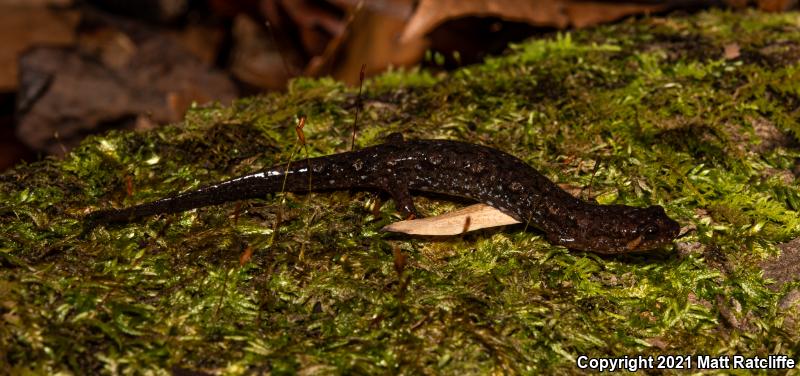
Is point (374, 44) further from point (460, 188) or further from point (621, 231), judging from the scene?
point (621, 231)

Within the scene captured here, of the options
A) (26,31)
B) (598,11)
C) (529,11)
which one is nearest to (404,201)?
(529,11)

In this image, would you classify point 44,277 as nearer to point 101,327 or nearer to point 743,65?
point 101,327

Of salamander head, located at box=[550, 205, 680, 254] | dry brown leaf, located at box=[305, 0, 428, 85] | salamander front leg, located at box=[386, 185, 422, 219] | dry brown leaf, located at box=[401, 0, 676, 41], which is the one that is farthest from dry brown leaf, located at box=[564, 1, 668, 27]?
salamander front leg, located at box=[386, 185, 422, 219]

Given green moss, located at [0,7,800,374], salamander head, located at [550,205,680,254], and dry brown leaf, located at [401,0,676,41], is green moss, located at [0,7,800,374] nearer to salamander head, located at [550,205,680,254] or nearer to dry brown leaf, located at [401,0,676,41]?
salamander head, located at [550,205,680,254]

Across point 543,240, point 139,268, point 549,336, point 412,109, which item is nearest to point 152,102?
point 412,109

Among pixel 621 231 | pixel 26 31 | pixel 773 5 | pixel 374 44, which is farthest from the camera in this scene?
pixel 26 31

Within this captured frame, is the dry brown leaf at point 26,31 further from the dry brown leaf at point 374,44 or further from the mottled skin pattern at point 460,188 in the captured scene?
the mottled skin pattern at point 460,188

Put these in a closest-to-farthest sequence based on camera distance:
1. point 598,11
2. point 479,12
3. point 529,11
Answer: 1. point 479,12
2. point 529,11
3. point 598,11
